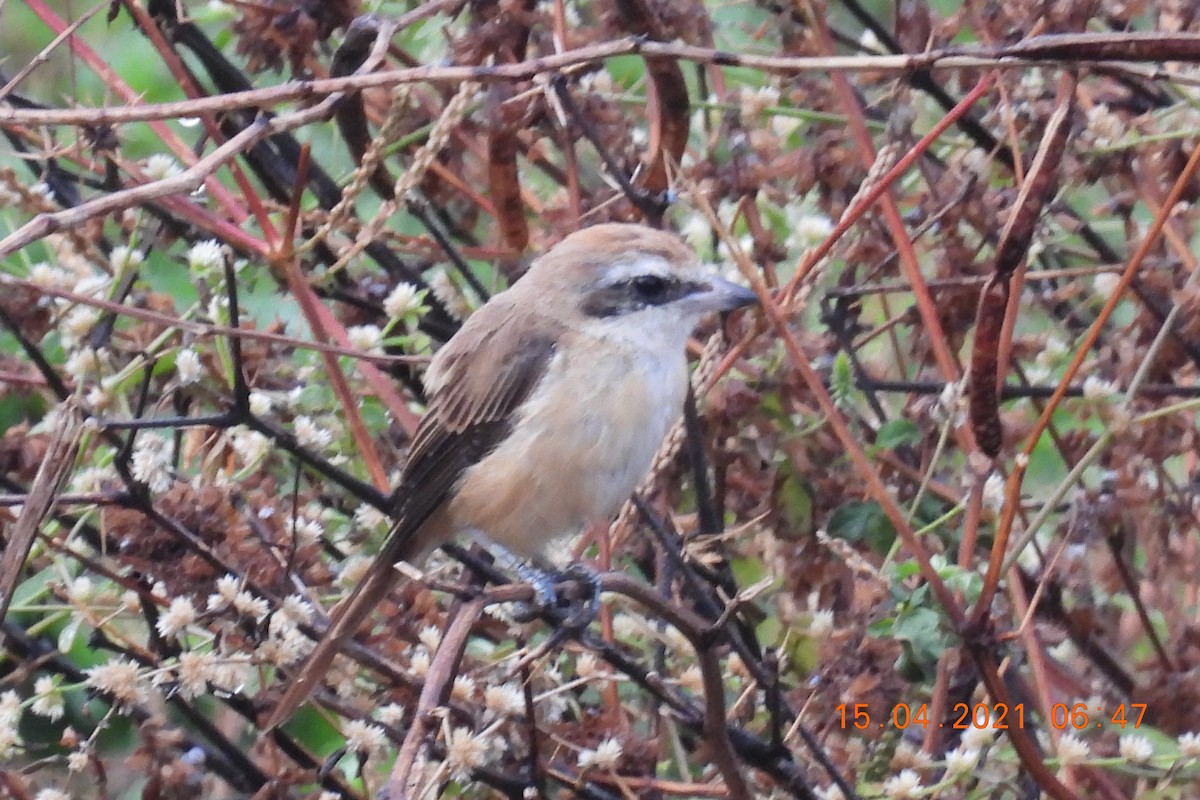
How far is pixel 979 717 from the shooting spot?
2.76 metres

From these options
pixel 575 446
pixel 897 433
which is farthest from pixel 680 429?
pixel 897 433

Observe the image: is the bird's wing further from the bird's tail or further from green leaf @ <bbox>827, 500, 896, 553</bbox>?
green leaf @ <bbox>827, 500, 896, 553</bbox>

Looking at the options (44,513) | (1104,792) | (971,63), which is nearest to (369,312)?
(44,513)

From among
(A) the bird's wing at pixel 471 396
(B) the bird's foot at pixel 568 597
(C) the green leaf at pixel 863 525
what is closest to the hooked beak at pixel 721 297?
(A) the bird's wing at pixel 471 396

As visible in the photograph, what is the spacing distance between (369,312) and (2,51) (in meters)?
2.93

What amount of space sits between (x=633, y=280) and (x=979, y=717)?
1.11m

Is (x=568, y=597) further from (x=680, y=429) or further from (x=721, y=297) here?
(x=721, y=297)

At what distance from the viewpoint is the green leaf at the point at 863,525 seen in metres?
2.84

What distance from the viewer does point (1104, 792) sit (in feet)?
8.75

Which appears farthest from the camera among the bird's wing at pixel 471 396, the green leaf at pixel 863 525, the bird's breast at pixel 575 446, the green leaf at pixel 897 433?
the bird's wing at pixel 471 396

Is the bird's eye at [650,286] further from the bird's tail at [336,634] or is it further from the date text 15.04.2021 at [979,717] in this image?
the date text 15.04.2021 at [979,717]

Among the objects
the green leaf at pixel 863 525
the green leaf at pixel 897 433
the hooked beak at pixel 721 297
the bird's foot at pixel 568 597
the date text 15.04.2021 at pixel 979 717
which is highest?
the hooked beak at pixel 721 297

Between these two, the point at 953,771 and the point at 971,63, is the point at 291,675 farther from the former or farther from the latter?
the point at 971,63

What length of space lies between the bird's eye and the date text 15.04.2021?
0.93 m
